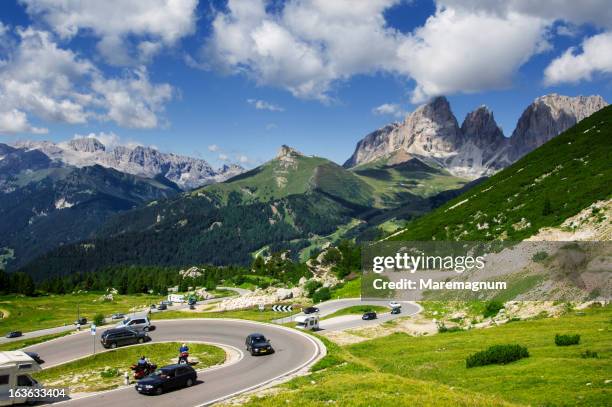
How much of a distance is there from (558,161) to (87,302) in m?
153

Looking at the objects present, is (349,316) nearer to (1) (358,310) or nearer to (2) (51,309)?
(1) (358,310)

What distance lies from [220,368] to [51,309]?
114787 mm

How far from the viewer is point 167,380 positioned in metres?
30.9

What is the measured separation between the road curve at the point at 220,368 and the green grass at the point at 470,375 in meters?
3.09

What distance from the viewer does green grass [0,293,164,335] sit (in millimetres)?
102713

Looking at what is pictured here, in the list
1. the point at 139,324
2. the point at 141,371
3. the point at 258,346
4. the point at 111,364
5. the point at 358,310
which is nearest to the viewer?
the point at 141,371

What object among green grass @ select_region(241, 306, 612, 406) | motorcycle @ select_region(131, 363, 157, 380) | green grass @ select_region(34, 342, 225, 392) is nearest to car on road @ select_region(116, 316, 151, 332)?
green grass @ select_region(34, 342, 225, 392)

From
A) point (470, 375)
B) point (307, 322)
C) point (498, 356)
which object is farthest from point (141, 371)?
point (307, 322)

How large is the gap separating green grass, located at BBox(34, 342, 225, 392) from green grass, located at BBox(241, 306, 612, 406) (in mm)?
13320

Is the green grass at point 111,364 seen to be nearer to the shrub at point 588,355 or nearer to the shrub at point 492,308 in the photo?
the shrub at point 588,355

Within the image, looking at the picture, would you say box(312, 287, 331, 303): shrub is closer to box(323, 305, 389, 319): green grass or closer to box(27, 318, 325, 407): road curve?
box(323, 305, 389, 319): green grass

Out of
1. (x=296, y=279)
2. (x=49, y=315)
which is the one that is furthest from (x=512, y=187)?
(x=49, y=315)

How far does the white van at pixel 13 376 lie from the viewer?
91.8 ft

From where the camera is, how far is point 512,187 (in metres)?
108
